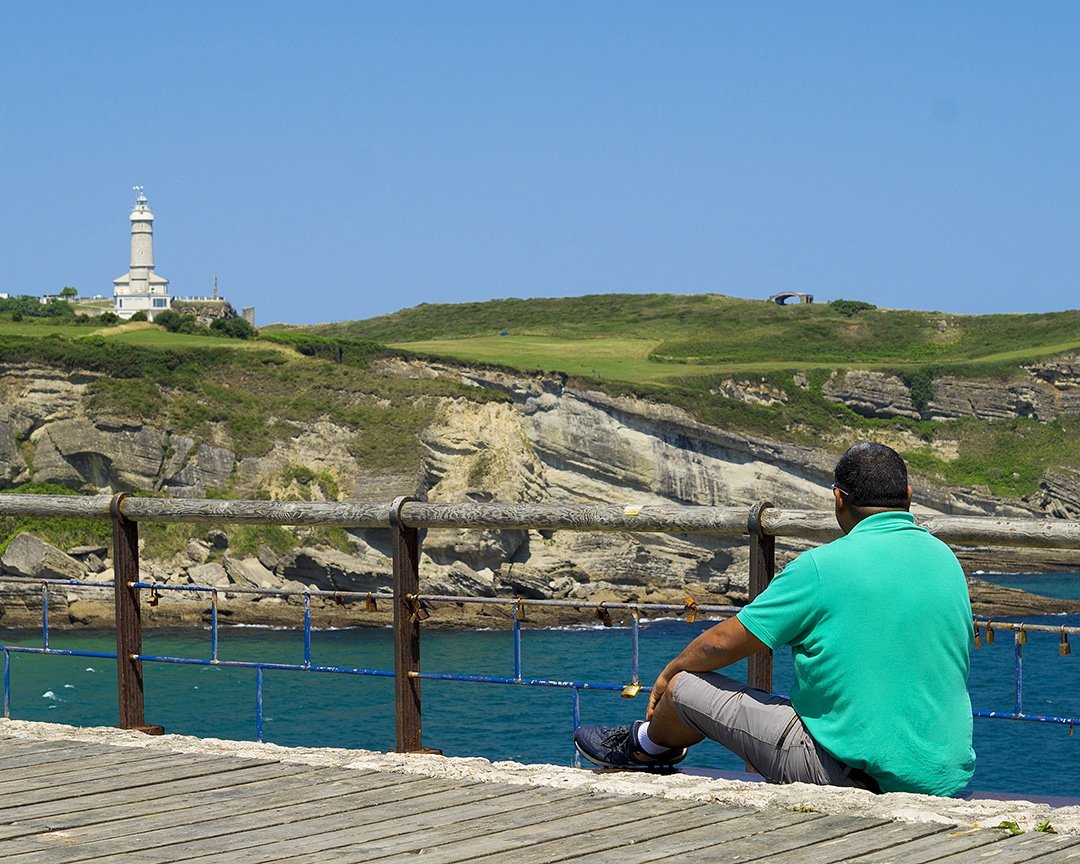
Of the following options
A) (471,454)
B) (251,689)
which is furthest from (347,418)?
(251,689)

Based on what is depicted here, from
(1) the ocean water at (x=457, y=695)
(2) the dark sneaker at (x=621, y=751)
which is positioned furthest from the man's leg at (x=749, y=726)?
(1) the ocean water at (x=457, y=695)

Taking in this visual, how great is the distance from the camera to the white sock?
4.06 m

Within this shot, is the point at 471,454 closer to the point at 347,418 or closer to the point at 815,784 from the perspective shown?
the point at 347,418

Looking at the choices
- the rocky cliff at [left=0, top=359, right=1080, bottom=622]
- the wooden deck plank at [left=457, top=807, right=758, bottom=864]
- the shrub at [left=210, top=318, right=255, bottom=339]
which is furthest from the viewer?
the shrub at [left=210, top=318, right=255, bottom=339]

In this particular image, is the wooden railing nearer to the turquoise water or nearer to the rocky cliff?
the turquoise water

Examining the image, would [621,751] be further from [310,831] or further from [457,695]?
[457,695]

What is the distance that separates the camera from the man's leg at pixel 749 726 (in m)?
3.72

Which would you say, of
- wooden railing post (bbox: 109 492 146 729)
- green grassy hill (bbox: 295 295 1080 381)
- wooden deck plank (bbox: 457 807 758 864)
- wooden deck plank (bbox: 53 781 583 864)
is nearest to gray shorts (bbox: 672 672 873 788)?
wooden deck plank (bbox: 457 807 758 864)

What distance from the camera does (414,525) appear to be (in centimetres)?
530

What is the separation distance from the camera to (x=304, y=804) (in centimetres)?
373

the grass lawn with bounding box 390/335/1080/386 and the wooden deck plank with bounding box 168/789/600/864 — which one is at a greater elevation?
the grass lawn with bounding box 390/335/1080/386

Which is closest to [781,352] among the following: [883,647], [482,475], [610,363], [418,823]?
[610,363]

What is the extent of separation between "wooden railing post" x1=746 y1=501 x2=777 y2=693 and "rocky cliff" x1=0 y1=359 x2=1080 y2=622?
1533 inches

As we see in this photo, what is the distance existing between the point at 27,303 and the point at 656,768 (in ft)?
344
